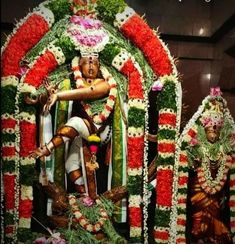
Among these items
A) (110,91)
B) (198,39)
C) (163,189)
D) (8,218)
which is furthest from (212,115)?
(8,218)

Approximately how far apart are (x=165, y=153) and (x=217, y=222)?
3.78ft

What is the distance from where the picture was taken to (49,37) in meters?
4.68

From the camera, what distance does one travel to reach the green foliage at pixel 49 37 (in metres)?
4.66

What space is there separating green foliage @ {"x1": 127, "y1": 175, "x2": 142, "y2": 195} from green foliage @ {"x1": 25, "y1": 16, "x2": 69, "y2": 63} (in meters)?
1.74

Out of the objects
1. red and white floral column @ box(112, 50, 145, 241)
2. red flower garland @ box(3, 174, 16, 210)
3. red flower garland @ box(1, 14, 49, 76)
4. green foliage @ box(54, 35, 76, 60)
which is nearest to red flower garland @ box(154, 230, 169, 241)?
red and white floral column @ box(112, 50, 145, 241)

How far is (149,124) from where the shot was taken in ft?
16.3

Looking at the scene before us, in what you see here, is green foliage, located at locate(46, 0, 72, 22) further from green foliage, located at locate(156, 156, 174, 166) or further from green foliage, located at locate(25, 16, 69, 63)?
green foliage, located at locate(156, 156, 174, 166)

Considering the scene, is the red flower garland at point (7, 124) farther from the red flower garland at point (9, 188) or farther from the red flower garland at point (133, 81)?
the red flower garland at point (133, 81)

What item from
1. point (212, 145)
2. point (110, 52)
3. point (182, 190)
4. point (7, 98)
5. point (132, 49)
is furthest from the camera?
point (212, 145)

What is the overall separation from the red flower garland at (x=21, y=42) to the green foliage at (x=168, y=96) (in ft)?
4.89

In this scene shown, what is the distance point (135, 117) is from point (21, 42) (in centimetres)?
149

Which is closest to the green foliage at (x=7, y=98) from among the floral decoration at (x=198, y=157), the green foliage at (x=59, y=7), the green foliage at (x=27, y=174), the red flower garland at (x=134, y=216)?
the green foliage at (x=27, y=174)

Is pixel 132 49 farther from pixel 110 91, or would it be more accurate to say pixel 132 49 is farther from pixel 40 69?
pixel 40 69

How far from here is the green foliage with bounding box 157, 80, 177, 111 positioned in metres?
4.87
